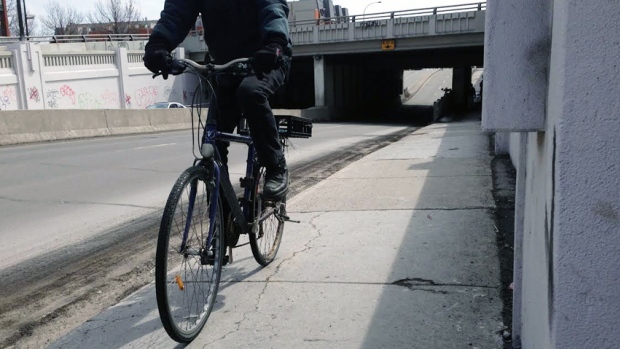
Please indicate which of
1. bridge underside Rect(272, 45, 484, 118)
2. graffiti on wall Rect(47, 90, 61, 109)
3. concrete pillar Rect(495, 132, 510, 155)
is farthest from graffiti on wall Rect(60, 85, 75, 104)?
concrete pillar Rect(495, 132, 510, 155)

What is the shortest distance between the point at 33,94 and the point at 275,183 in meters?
27.7

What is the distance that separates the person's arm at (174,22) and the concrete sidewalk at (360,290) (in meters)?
1.65

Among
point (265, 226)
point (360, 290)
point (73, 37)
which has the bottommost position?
point (360, 290)

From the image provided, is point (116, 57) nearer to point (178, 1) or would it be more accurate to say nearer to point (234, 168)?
point (234, 168)

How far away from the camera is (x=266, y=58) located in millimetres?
3045

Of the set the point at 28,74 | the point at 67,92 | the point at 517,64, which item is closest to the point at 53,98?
the point at 67,92

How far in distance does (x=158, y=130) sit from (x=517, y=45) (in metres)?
20.4

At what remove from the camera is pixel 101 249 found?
5023mm

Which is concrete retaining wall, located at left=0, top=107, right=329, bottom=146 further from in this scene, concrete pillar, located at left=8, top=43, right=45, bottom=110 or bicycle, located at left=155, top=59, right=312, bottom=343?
bicycle, located at left=155, top=59, right=312, bottom=343

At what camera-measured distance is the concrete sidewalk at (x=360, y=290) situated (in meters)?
2.95

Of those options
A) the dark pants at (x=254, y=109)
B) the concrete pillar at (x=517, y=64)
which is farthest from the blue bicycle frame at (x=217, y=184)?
the concrete pillar at (x=517, y=64)

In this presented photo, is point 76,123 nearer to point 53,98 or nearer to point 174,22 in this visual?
point 53,98

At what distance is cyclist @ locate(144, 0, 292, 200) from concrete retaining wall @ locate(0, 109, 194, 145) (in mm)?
13688

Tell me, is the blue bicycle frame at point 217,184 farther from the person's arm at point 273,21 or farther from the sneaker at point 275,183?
the person's arm at point 273,21
